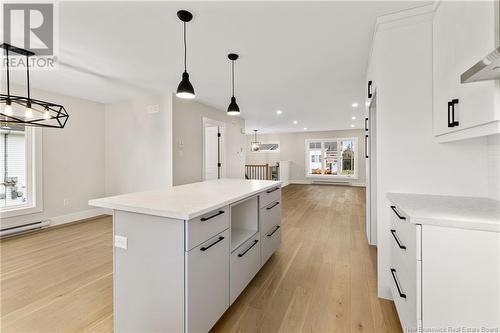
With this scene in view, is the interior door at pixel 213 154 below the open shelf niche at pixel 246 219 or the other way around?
the other way around

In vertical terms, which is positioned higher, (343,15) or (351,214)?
(343,15)

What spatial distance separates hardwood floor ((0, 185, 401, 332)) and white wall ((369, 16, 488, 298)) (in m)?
→ 0.38

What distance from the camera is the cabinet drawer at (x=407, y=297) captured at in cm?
120

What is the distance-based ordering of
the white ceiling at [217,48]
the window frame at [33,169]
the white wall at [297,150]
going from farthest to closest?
the white wall at [297,150]
the window frame at [33,169]
the white ceiling at [217,48]

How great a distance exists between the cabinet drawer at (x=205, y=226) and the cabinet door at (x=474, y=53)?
1645 mm

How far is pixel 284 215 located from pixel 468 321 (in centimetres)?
369

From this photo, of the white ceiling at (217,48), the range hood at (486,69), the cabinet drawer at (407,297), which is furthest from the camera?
the white ceiling at (217,48)

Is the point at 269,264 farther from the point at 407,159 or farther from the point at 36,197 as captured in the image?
the point at 36,197

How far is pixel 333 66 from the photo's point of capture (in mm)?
2932

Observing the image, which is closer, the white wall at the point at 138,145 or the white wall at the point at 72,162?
the white wall at the point at 72,162

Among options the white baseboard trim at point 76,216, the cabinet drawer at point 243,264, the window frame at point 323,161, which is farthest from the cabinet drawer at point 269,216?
the window frame at point 323,161

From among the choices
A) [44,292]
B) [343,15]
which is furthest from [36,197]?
[343,15]

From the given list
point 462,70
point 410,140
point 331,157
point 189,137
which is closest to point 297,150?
point 331,157

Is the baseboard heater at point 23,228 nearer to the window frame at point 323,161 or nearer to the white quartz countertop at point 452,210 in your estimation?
the white quartz countertop at point 452,210
